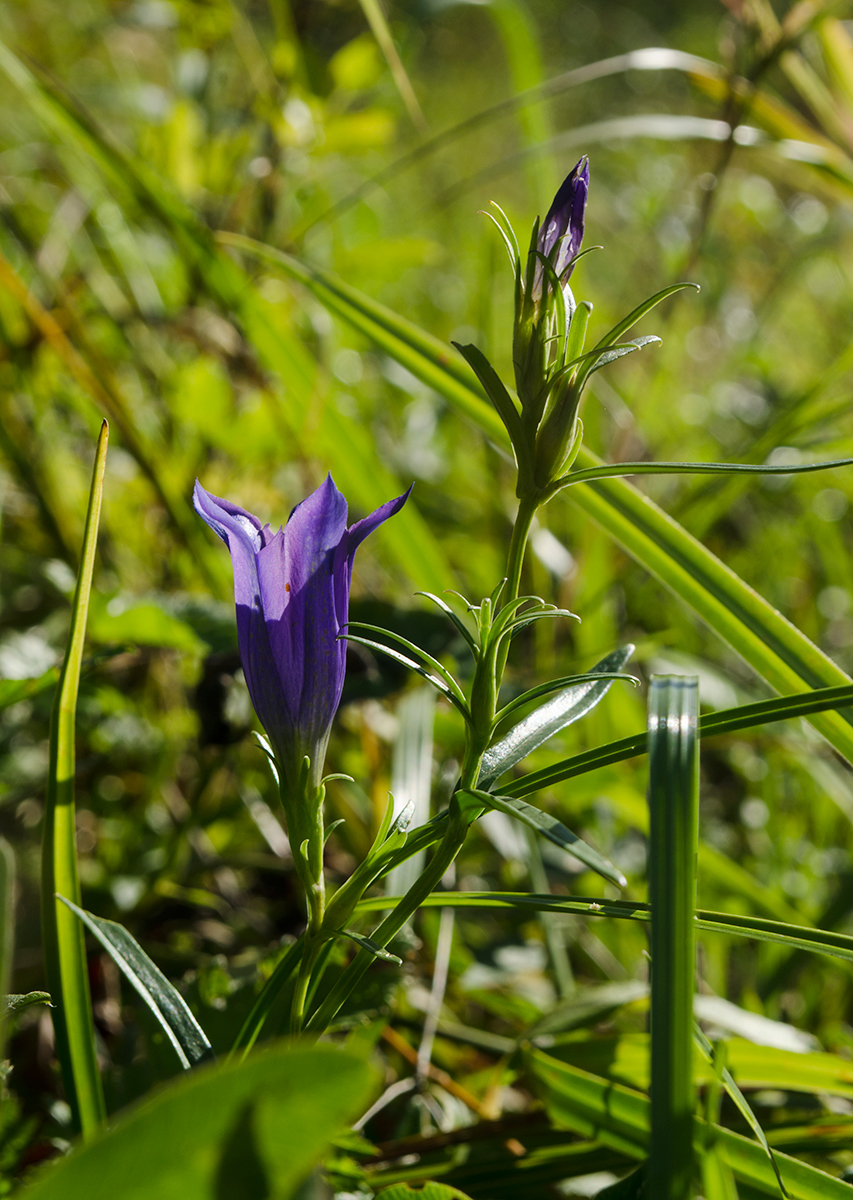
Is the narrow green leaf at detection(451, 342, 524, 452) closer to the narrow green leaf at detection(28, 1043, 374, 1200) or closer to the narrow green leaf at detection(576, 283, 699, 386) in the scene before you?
the narrow green leaf at detection(576, 283, 699, 386)

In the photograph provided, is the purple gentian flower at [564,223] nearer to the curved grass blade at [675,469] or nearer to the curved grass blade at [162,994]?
the curved grass blade at [675,469]

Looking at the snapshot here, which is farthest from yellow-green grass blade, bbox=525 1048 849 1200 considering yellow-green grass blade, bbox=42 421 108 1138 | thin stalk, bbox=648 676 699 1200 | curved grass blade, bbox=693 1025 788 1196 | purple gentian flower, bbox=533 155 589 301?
purple gentian flower, bbox=533 155 589 301

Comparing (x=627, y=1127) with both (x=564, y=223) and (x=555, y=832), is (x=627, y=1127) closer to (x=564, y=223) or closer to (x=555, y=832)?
(x=555, y=832)

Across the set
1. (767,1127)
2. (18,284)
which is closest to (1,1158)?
(767,1127)

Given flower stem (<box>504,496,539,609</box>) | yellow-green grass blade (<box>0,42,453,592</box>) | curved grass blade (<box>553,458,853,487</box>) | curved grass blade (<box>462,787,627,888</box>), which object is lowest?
curved grass blade (<box>462,787,627,888</box>)

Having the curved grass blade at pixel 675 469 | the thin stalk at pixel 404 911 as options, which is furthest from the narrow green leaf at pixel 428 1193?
the curved grass blade at pixel 675 469

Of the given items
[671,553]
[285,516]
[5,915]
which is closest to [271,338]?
[285,516]

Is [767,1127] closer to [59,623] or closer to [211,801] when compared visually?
[211,801]
